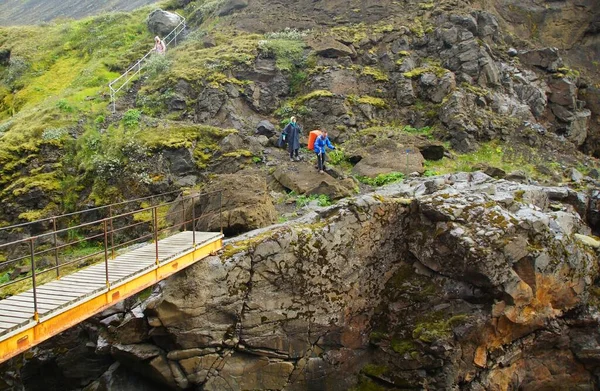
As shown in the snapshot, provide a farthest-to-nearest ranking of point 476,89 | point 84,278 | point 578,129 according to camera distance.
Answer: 1. point 578,129
2. point 476,89
3. point 84,278

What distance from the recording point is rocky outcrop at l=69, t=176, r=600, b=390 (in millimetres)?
11539

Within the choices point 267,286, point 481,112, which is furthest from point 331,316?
point 481,112

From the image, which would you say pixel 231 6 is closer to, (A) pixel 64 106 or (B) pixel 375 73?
(B) pixel 375 73

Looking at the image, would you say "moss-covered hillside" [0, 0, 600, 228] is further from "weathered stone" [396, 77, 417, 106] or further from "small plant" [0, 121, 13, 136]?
"small plant" [0, 121, 13, 136]

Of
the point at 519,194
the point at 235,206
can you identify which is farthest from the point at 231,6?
the point at 519,194

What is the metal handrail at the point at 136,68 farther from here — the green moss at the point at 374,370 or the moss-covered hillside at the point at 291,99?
the green moss at the point at 374,370

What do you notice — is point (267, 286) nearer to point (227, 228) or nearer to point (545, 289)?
point (227, 228)

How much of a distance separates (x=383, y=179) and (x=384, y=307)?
222 inches

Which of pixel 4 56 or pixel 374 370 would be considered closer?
pixel 374 370

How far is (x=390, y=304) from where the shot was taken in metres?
13.0

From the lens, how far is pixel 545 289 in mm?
12727

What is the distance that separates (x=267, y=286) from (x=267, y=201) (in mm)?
2957

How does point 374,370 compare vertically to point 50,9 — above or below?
below

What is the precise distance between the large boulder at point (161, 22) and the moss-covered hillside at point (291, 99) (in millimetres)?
900
